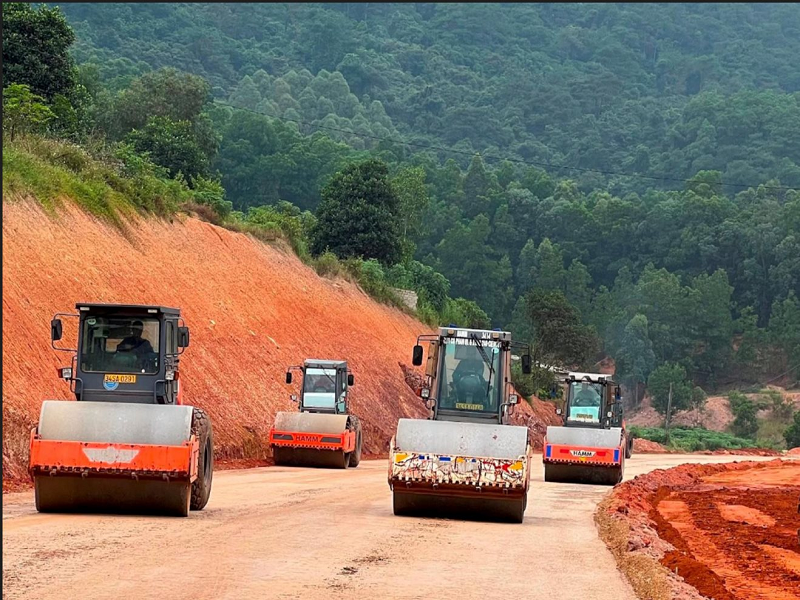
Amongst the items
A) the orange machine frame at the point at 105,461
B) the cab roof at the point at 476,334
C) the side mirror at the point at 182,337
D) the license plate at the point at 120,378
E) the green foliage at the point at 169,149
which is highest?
the green foliage at the point at 169,149

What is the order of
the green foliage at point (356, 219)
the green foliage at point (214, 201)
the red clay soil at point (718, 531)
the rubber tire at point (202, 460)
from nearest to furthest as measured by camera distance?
the red clay soil at point (718, 531) → the rubber tire at point (202, 460) → the green foliage at point (214, 201) → the green foliage at point (356, 219)

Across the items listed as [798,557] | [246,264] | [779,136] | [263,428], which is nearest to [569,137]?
[779,136]

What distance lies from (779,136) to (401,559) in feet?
564

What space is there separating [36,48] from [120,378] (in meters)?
42.1

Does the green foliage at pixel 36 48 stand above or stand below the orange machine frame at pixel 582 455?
above

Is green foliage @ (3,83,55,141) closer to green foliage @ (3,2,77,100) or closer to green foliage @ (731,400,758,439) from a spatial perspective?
green foliage @ (3,2,77,100)

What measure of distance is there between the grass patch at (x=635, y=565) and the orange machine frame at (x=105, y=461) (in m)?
6.44

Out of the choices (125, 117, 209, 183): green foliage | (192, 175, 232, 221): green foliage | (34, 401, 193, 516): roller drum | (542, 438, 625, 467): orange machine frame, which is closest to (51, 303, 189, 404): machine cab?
(34, 401, 193, 516): roller drum

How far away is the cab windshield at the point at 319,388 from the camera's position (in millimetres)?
43031

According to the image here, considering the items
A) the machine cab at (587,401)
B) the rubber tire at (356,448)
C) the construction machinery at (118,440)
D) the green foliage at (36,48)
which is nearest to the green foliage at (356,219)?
the green foliage at (36,48)

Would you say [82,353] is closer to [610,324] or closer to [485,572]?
[485,572]

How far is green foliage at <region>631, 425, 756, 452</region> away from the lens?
3922 inches

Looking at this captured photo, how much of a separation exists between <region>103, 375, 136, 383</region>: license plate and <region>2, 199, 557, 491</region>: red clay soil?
283 inches

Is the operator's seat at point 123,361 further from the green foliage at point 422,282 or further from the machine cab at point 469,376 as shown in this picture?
the green foliage at point 422,282
